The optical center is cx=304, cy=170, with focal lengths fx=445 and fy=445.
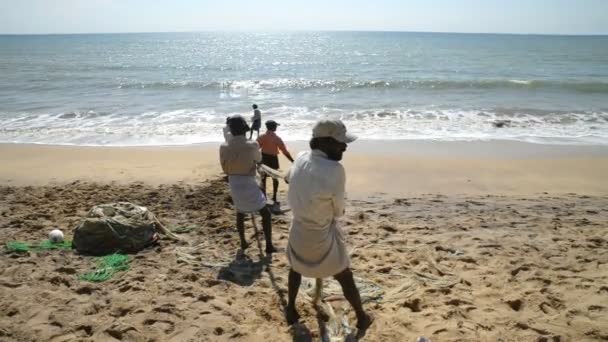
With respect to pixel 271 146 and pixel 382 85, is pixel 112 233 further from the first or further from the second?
pixel 382 85

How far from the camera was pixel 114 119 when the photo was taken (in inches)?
590

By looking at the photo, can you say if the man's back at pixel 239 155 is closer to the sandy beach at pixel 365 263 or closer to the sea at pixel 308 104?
the sandy beach at pixel 365 263

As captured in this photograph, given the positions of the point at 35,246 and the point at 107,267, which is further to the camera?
the point at 35,246

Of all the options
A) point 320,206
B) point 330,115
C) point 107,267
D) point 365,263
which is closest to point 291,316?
point 320,206

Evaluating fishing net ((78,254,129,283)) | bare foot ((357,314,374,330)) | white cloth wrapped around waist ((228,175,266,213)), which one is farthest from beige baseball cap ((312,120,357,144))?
fishing net ((78,254,129,283))

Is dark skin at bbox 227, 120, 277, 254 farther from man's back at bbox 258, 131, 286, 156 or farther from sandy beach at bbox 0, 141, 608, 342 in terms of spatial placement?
man's back at bbox 258, 131, 286, 156

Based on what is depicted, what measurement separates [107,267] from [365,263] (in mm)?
2715

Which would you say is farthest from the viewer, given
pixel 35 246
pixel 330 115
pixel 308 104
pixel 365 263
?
pixel 308 104

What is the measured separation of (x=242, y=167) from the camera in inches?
186

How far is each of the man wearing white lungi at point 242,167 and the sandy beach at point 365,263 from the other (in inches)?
24.0

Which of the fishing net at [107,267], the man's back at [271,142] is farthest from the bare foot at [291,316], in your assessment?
the man's back at [271,142]

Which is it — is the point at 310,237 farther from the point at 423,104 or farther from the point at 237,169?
the point at 423,104

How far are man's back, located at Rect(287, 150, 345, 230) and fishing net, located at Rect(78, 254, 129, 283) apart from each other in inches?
96.2

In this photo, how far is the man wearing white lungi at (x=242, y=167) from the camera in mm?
4600
